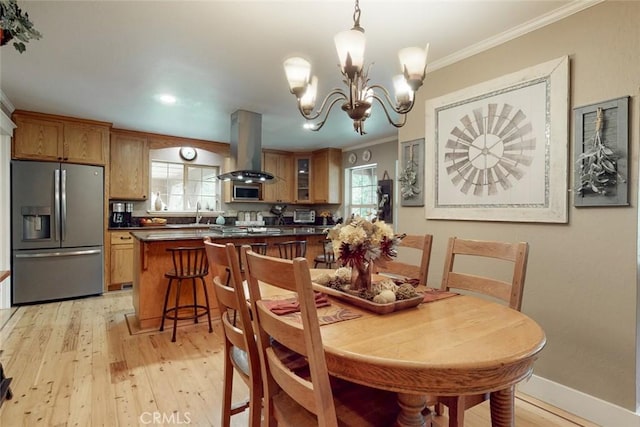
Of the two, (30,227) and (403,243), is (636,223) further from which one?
(30,227)

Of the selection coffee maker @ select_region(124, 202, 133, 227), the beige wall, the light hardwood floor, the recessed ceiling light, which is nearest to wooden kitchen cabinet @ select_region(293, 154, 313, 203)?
coffee maker @ select_region(124, 202, 133, 227)

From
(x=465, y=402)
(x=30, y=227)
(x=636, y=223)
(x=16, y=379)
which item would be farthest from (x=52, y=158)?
(x=636, y=223)

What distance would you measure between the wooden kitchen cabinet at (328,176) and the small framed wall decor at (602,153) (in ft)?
14.8

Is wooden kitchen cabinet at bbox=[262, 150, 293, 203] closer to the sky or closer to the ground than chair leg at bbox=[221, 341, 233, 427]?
closer to the sky

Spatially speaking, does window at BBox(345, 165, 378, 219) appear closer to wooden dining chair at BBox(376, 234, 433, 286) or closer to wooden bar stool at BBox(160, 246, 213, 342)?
wooden bar stool at BBox(160, 246, 213, 342)

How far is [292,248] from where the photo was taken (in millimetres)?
3703

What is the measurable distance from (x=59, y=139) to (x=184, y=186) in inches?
73.3

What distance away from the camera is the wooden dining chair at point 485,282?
1.31 m

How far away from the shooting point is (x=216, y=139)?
5562 millimetres

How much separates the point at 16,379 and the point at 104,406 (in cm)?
86

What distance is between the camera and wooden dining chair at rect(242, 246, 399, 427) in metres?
0.86

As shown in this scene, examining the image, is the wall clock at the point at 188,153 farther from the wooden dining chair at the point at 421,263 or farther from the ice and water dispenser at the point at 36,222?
the wooden dining chair at the point at 421,263

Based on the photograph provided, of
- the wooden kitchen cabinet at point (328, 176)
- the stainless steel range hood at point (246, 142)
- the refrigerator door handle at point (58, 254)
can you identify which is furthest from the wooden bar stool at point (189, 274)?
the wooden kitchen cabinet at point (328, 176)

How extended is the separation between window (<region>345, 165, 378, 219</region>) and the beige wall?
11.7 ft
